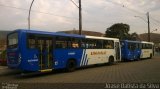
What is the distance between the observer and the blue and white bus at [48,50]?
17.4 m

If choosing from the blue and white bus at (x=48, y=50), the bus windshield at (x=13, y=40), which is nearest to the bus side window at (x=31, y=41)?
the blue and white bus at (x=48, y=50)

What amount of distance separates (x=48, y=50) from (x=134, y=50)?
1999 centimetres

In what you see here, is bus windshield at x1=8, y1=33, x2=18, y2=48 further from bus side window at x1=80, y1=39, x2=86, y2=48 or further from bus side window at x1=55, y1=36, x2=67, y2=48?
bus side window at x1=80, y1=39, x2=86, y2=48

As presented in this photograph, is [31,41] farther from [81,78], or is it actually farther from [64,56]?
[81,78]

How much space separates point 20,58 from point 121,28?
69.5 meters

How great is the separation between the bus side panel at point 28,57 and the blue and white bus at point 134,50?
18.2 metres

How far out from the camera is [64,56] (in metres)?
20.7

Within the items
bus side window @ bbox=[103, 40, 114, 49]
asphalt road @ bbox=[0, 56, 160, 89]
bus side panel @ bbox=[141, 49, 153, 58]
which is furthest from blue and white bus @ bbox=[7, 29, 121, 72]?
bus side panel @ bbox=[141, 49, 153, 58]

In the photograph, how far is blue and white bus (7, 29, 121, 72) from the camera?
57.0 feet

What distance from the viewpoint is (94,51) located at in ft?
81.2

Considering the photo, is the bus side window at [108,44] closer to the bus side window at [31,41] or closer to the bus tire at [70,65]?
the bus tire at [70,65]

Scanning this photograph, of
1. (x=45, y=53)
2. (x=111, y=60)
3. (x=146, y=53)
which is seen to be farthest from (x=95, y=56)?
(x=146, y=53)

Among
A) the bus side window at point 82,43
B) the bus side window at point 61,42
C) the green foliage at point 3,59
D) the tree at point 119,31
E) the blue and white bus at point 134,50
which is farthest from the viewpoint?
the tree at point 119,31

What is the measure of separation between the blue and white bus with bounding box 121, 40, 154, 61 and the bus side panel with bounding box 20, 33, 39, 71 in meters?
18.2
